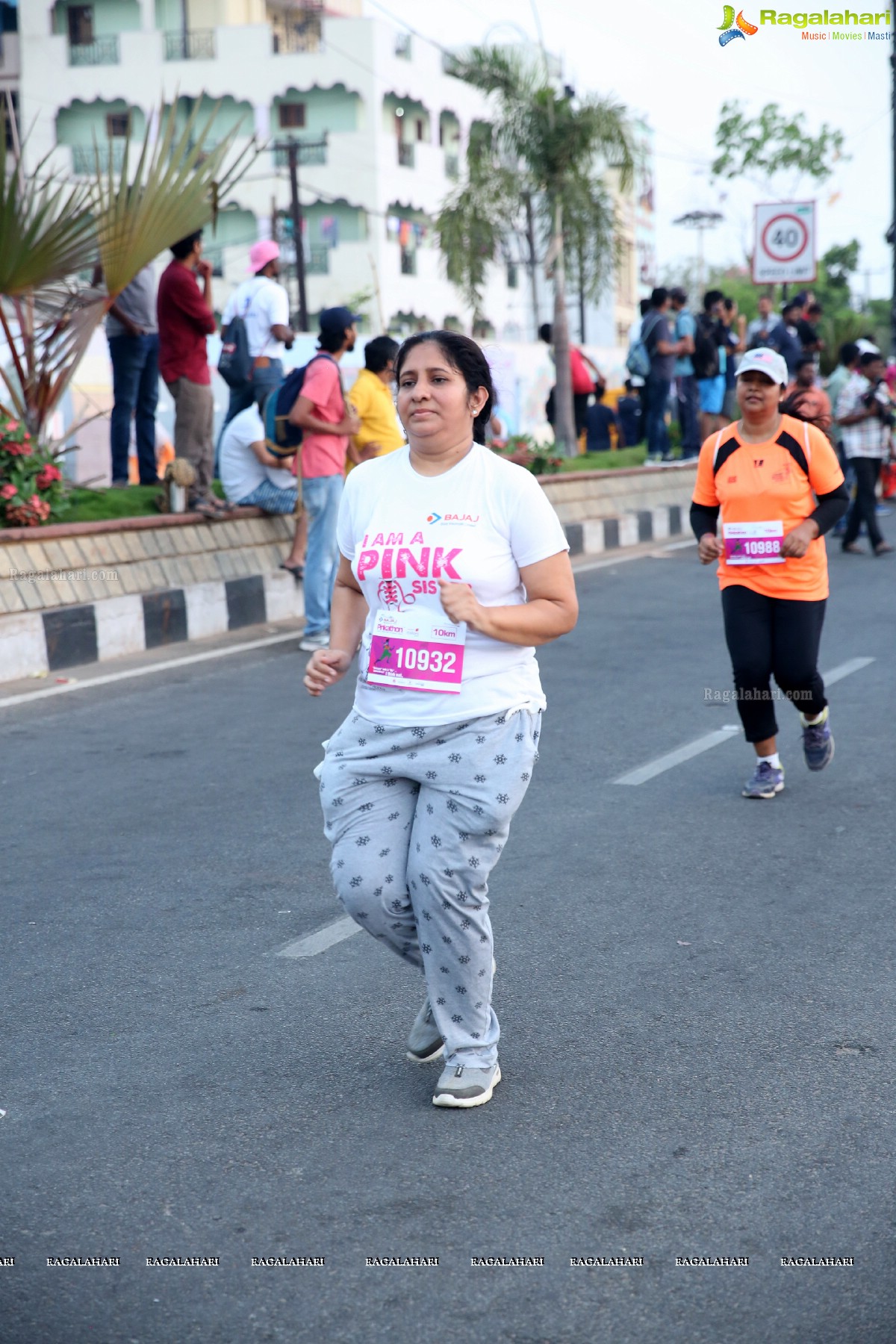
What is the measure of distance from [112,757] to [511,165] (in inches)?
666

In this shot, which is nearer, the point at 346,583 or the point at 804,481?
the point at 346,583

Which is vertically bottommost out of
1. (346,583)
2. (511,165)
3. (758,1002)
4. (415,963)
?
(758,1002)

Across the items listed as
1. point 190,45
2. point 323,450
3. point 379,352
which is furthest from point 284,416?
point 190,45

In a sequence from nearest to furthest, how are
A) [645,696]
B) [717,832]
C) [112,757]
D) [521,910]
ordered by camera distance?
[521,910] < [717,832] < [112,757] < [645,696]

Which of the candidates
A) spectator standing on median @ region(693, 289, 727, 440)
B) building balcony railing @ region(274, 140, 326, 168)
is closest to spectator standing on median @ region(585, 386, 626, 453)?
spectator standing on median @ region(693, 289, 727, 440)

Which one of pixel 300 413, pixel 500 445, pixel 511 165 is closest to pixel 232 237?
pixel 511 165

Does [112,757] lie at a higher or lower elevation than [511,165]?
lower

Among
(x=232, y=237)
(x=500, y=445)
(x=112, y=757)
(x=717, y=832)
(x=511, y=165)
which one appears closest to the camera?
(x=717, y=832)

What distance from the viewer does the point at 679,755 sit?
7.35 m

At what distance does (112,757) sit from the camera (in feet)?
24.3

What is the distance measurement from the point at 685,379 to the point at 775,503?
44.2 ft

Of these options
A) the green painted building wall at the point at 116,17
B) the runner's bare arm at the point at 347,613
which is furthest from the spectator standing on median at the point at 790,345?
the green painted building wall at the point at 116,17

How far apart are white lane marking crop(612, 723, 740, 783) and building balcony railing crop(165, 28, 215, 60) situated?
156 feet

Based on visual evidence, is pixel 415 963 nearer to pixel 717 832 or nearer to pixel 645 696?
pixel 717 832
